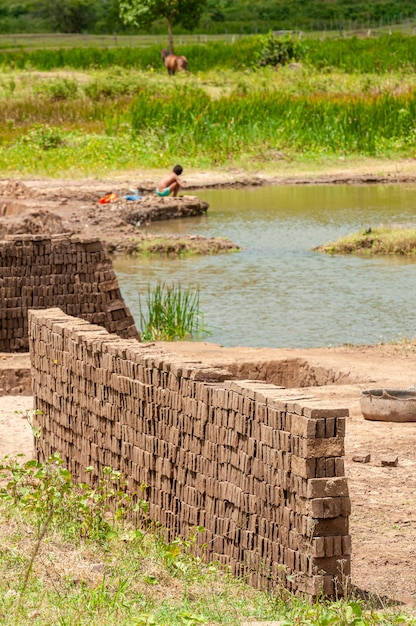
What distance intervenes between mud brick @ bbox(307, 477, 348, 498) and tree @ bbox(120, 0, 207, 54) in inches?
1983

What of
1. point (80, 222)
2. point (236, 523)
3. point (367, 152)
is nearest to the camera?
point (236, 523)

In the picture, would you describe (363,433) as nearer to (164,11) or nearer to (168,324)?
(168,324)

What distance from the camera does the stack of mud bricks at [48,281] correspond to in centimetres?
1120

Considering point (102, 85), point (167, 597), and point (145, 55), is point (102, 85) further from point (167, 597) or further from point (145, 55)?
point (167, 597)

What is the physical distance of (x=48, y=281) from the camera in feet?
37.0

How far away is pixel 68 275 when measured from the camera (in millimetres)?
11344

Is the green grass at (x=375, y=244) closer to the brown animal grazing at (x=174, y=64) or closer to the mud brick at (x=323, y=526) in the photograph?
the mud brick at (x=323, y=526)

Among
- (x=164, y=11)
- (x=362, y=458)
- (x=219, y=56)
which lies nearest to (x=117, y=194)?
(x=362, y=458)

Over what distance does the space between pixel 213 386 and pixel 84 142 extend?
25.5 metres

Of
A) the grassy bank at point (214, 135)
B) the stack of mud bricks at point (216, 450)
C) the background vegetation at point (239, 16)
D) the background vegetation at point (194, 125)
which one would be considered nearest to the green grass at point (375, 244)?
the grassy bank at point (214, 135)

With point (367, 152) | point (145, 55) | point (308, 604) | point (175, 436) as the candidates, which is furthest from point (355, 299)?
point (145, 55)

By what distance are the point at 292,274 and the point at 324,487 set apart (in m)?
12.3

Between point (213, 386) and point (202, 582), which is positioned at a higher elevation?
point (213, 386)

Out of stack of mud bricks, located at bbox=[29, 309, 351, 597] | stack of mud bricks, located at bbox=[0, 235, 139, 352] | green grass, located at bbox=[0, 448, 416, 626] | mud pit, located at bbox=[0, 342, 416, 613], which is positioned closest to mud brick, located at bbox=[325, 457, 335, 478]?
stack of mud bricks, located at bbox=[29, 309, 351, 597]
